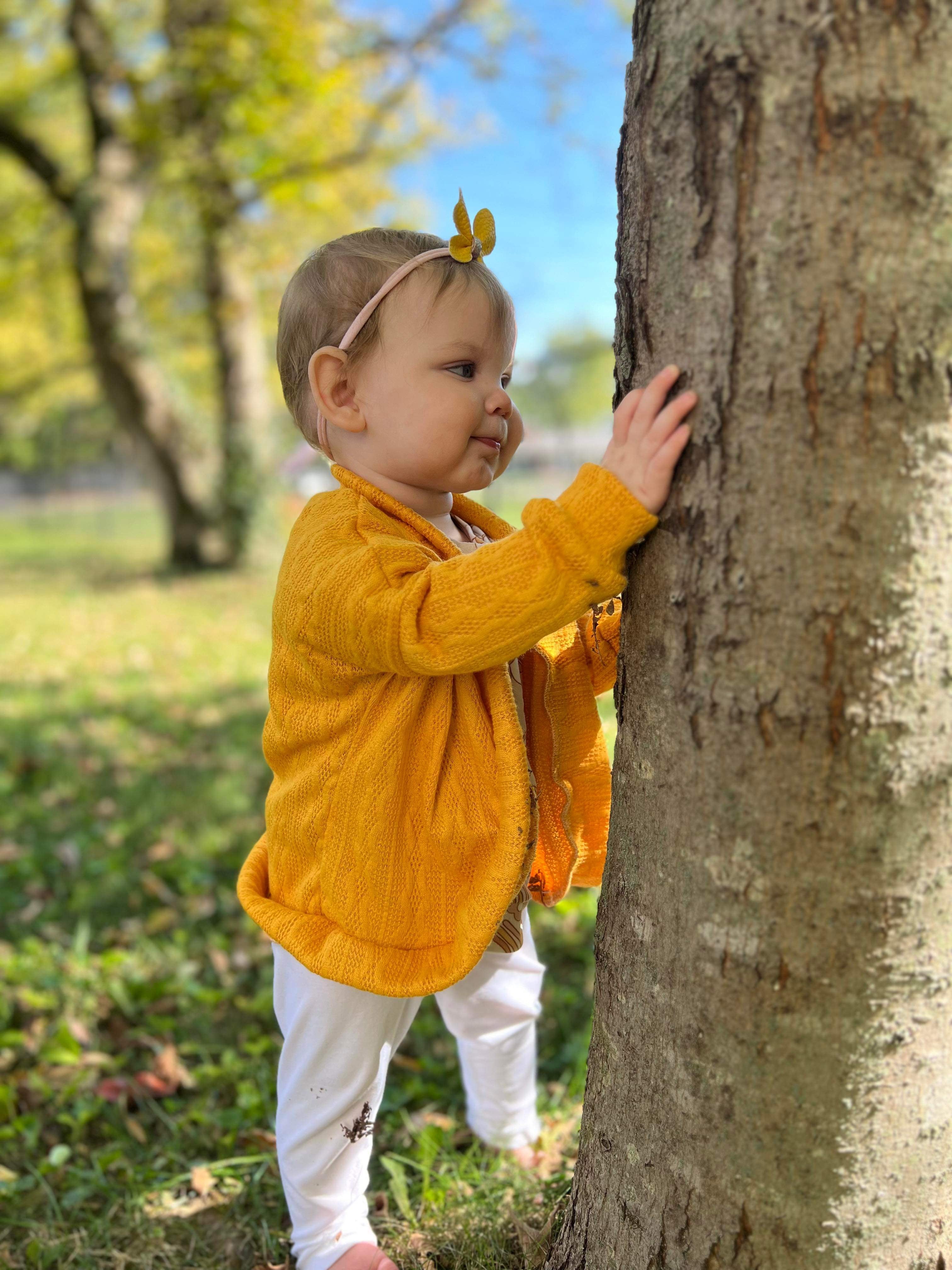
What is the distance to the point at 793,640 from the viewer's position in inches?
46.8

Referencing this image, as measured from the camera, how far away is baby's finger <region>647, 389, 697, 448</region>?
1247 mm

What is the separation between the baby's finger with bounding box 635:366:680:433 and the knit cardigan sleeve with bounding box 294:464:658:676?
0.09 m

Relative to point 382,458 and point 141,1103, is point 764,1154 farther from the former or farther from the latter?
point 141,1103

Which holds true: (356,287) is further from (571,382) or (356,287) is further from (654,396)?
(571,382)

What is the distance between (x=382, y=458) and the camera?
5.64 ft

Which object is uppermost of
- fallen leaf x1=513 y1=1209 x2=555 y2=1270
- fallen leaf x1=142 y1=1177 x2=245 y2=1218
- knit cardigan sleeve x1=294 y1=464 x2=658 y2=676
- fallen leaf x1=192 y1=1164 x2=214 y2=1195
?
knit cardigan sleeve x1=294 y1=464 x2=658 y2=676

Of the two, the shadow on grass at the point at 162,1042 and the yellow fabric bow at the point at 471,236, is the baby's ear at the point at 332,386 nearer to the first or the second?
the yellow fabric bow at the point at 471,236

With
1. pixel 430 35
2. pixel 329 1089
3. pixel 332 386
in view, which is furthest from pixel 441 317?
pixel 430 35

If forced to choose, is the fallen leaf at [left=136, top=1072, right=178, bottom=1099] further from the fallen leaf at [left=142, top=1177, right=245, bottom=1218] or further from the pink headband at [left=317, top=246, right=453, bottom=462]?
the pink headband at [left=317, top=246, right=453, bottom=462]

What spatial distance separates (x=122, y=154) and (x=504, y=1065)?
41.2 ft

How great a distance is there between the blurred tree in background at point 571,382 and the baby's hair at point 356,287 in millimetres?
71841

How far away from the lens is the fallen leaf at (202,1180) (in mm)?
2223

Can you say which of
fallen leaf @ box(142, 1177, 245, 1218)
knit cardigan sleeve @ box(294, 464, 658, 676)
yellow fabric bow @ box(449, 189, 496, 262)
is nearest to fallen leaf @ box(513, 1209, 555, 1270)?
fallen leaf @ box(142, 1177, 245, 1218)

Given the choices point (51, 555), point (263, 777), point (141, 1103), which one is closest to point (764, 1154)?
point (141, 1103)
